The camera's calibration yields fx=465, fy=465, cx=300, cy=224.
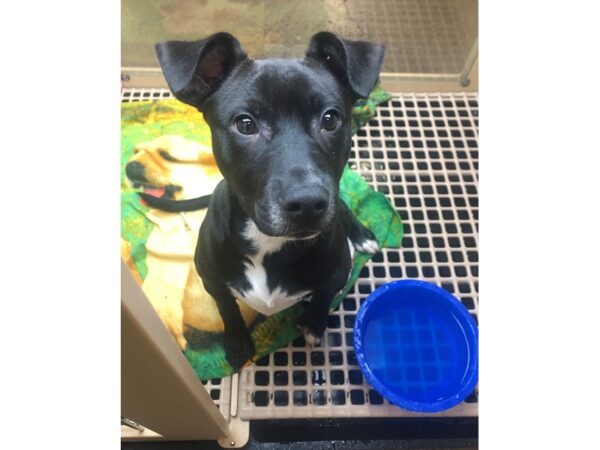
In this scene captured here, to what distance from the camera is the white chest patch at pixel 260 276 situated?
4.34 ft

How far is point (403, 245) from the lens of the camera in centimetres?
214

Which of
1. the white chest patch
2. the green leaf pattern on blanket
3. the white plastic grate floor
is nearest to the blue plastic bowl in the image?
the white plastic grate floor

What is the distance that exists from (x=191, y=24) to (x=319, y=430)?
7.08ft

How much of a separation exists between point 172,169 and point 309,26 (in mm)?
1141

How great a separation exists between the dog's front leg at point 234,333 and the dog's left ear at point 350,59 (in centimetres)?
78

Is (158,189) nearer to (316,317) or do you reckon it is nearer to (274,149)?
(316,317)

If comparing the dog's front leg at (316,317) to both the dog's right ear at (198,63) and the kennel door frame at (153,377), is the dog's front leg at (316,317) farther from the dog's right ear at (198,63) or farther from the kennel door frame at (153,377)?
the dog's right ear at (198,63)

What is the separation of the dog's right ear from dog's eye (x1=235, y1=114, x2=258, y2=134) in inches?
6.1

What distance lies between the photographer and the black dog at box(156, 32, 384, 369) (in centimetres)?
108

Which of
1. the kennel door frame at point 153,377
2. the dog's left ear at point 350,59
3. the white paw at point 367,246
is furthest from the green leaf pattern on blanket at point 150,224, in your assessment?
the dog's left ear at point 350,59

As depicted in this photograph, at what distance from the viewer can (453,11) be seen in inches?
96.3

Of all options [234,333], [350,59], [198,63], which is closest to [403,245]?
[234,333]
